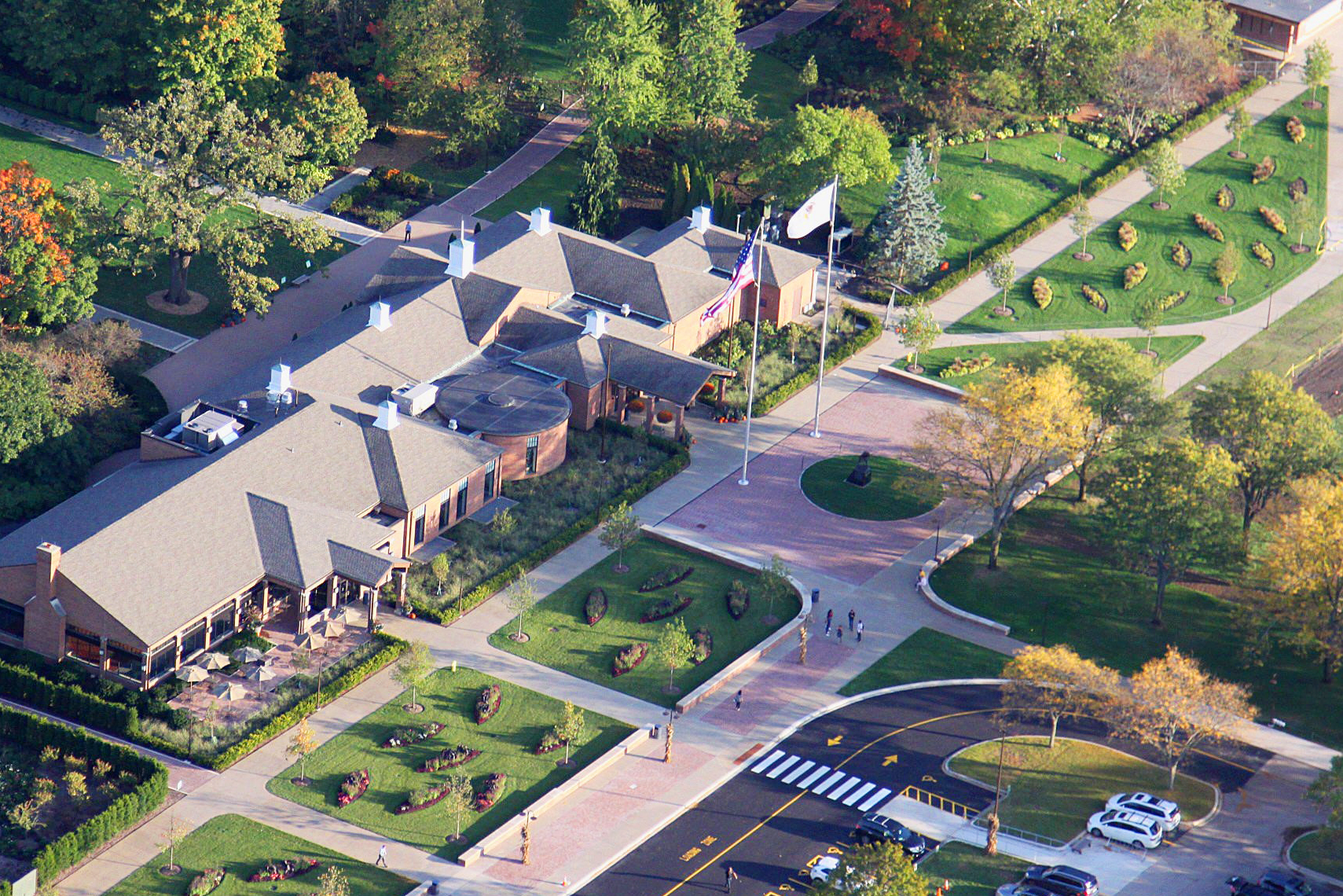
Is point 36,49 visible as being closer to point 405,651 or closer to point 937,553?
point 405,651

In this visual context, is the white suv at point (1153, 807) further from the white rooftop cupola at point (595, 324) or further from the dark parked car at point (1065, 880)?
the white rooftop cupola at point (595, 324)

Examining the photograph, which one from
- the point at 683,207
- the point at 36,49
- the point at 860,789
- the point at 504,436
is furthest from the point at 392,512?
the point at 36,49

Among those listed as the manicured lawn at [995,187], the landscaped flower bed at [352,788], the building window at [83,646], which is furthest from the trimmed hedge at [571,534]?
the manicured lawn at [995,187]

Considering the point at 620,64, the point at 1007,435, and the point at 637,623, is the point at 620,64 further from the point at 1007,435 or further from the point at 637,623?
the point at 637,623

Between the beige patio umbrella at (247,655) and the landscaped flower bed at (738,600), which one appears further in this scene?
the landscaped flower bed at (738,600)

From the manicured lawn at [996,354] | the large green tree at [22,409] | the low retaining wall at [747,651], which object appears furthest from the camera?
the manicured lawn at [996,354]

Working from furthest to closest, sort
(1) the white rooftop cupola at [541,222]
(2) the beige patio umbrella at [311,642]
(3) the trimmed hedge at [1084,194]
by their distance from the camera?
1. (3) the trimmed hedge at [1084,194]
2. (1) the white rooftop cupola at [541,222]
3. (2) the beige patio umbrella at [311,642]

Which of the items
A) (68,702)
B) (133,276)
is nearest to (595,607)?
(68,702)
